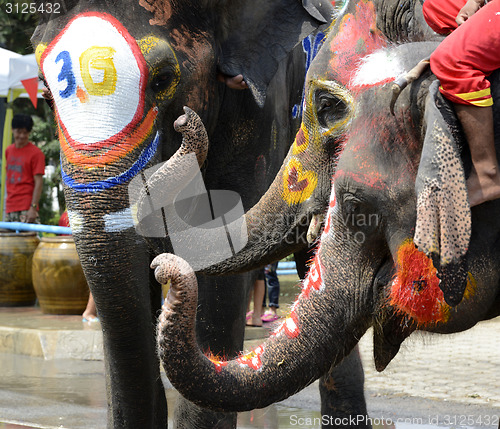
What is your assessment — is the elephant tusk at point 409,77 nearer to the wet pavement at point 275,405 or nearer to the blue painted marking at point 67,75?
the blue painted marking at point 67,75

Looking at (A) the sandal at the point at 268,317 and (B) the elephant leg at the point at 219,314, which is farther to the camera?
(A) the sandal at the point at 268,317

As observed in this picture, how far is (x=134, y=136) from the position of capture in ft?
10.5

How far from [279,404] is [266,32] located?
217 centimetres

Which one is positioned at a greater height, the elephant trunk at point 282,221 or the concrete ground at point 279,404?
the elephant trunk at point 282,221

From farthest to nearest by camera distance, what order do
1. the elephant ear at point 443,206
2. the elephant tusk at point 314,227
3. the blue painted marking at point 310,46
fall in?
1. the blue painted marking at point 310,46
2. the elephant tusk at point 314,227
3. the elephant ear at point 443,206

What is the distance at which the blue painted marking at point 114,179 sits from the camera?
3029 millimetres

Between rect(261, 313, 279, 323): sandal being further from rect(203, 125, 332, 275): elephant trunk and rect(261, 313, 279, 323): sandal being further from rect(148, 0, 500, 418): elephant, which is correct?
rect(148, 0, 500, 418): elephant

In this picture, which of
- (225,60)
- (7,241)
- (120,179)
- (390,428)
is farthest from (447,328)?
(7,241)

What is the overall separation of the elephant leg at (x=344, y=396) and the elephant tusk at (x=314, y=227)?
4.99 feet

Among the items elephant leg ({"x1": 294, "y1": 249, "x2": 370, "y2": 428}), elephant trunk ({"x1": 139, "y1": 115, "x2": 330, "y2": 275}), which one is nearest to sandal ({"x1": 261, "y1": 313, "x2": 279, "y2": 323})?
elephant leg ({"x1": 294, "y1": 249, "x2": 370, "y2": 428})

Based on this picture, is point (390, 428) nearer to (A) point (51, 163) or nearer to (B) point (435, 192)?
(B) point (435, 192)

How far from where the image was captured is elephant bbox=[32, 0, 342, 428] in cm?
304

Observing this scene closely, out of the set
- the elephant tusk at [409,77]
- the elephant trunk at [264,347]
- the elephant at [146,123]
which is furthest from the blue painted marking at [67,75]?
the elephant tusk at [409,77]

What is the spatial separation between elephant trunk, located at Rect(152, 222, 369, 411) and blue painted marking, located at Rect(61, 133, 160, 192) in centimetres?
111
